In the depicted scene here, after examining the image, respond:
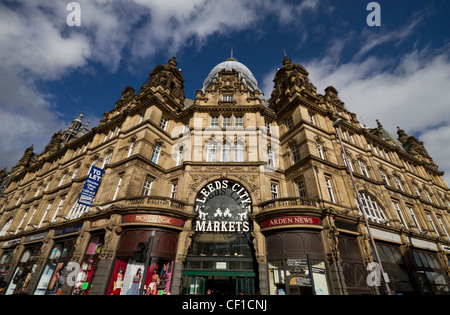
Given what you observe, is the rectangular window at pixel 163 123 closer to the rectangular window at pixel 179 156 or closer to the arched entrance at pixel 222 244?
the rectangular window at pixel 179 156

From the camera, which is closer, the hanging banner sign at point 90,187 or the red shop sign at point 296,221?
the red shop sign at point 296,221

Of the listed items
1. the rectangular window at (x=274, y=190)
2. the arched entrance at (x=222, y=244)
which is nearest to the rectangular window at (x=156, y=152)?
the arched entrance at (x=222, y=244)

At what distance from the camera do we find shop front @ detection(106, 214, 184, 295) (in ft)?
50.6

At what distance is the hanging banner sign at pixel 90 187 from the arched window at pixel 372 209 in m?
27.4

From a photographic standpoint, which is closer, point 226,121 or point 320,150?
point 320,150

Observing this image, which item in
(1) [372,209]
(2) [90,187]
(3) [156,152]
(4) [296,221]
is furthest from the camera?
(3) [156,152]

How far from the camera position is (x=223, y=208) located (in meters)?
18.8

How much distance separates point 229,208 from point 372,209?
15390 millimetres

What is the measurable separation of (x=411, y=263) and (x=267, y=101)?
26.3m

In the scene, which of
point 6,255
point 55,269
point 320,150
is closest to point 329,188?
point 320,150

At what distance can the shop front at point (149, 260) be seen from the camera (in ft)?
50.6

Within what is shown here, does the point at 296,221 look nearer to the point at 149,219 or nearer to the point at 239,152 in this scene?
the point at 239,152

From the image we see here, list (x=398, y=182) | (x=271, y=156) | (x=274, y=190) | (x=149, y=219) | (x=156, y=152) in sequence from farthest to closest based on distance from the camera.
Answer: (x=398, y=182), (x=156, y=152), (x=271, y=156), (x=274, y=190), (x=149, y=219)

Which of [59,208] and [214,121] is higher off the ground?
[214,121]
